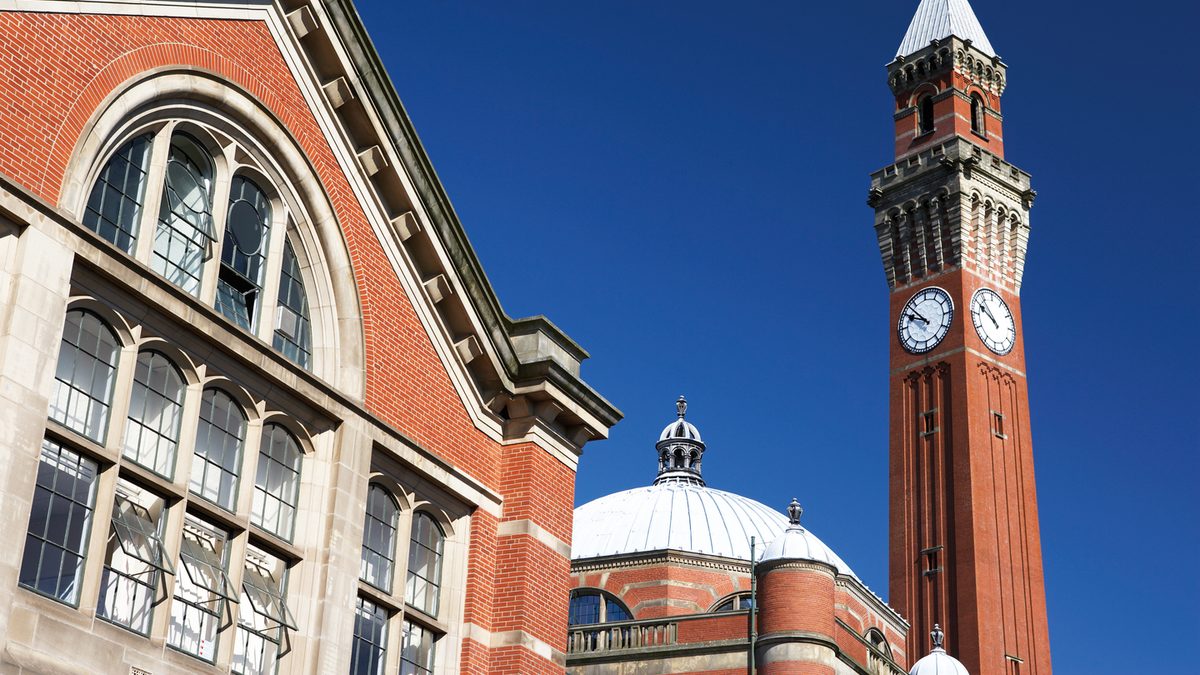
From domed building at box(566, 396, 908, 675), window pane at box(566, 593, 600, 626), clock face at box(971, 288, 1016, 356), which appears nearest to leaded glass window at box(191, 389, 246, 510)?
domed building at box(566, 396, 908, 675)

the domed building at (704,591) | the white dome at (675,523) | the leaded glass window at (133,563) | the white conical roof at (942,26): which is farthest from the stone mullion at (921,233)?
the leaded glass window at (133,563)

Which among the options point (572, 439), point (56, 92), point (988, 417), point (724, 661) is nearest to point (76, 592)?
point (56, 92)

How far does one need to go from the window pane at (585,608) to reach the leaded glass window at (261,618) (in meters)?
35.6

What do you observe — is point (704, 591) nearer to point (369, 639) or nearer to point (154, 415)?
point (369, 639)

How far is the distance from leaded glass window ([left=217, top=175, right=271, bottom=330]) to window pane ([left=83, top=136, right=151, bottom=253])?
124cm

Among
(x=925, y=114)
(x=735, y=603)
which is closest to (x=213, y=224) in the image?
(x=735, y=603)

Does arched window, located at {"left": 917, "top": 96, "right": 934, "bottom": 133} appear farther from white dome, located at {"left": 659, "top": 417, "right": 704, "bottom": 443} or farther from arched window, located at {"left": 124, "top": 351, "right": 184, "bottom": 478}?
arched window, located at {"left": 124, "top": 351, "right": 184, "bottom": 478}

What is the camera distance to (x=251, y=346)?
671 inches

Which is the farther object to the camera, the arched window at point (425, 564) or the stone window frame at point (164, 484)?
the arched window at point (425, 564)

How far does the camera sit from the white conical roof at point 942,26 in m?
79.7

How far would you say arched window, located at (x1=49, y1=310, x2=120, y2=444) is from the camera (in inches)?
594

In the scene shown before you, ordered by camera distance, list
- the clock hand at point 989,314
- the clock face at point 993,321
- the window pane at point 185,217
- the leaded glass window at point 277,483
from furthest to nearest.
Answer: the clock hand at point 989,314 → the clock face at point 993,321 → the leaded glass window at point 277,483 → the window pane at point 185,217

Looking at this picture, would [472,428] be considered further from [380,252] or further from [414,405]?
[380,252]

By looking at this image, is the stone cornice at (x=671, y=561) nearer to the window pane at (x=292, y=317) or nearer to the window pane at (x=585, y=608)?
the window pane at (x=585, y=608)
